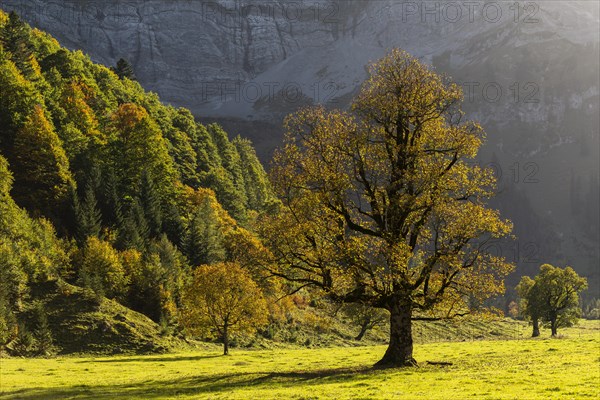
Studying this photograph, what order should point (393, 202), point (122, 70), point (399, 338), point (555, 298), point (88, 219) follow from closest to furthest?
1. point (393, 202)
2. point (399, 338)
3. point (88, 219)
4. point (555, 298)
5. point (122, 70)

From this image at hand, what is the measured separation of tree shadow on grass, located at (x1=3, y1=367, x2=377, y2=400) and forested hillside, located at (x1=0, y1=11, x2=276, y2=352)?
33446mm

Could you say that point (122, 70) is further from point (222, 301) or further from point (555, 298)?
point (555, 298)

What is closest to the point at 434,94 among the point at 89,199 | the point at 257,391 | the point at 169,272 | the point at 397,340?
the point at 397,340

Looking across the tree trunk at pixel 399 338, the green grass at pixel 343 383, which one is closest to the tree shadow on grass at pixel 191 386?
the green grass at pixel 343 383

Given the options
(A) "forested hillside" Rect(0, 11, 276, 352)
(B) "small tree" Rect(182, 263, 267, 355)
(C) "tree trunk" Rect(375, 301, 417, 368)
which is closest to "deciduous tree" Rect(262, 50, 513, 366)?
(C) "tree trunk" Rect(375, 301, 417, 368)

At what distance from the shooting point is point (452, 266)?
110ft

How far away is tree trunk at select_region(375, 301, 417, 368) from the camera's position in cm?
3416

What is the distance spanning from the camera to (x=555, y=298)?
96062 mm

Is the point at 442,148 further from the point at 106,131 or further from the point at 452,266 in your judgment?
the point at 106,131

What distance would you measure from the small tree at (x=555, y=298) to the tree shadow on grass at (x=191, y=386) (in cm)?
7240

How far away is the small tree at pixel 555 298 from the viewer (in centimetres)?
9569

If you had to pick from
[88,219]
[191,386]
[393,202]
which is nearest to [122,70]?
[88,219]

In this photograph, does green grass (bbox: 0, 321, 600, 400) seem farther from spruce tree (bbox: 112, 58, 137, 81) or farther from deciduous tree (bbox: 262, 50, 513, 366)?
spruce tree (bbox: 112, 58, 137, 81)

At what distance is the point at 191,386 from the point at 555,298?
81634mm
